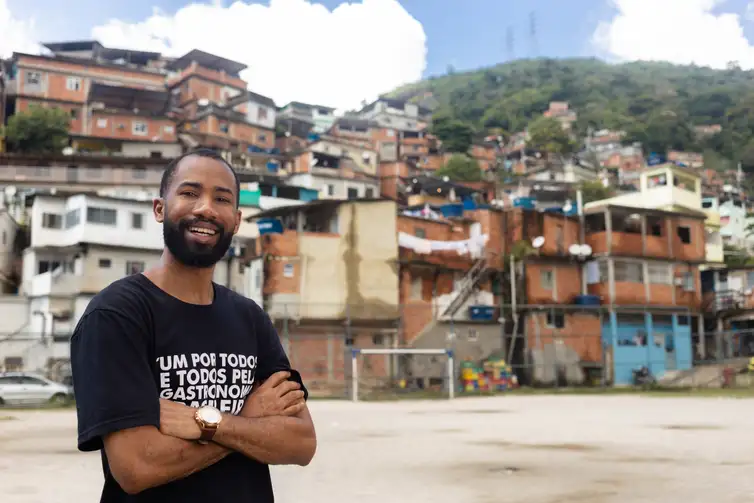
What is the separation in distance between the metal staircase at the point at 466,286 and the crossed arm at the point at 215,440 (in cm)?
3315

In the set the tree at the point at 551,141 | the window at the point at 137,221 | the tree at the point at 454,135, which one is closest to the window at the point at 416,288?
the window at the point at 137,221

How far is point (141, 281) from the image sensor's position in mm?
2352

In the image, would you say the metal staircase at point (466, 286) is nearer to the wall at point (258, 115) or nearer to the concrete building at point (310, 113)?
the wall at point (258, 115)

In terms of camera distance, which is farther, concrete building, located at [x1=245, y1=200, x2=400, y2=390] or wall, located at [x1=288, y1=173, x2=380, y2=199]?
wall, located at [x1=288, y1=173, x2=380, y2=199]

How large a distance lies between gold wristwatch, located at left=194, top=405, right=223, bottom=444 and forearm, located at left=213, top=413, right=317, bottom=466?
21 millimetres

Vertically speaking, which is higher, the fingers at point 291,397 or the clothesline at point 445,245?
the clothesline at point 445,245

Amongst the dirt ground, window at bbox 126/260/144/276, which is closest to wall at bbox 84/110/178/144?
window at bbox 126/260/144/276

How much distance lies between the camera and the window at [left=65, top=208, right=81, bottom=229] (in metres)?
37.0

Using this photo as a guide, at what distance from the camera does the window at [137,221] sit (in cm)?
3828

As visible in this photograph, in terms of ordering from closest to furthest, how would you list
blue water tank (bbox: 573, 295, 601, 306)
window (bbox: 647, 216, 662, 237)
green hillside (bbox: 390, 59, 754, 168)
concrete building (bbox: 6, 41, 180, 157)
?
blue water tank (bbox: 573, 295, 601, 306), window (bbox: 647, 216, 662, 237), concrete building (bbox: 6, 41, 180, 157), green hillside (bbox: 390, 59, 754, 168)

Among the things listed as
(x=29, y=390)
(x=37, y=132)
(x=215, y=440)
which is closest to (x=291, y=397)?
(x=215, y=440)

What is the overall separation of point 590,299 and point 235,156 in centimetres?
3478

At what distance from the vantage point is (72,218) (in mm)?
37531

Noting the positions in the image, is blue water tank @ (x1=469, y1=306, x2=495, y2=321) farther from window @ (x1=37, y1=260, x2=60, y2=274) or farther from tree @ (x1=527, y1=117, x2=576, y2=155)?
tree @ (x1=527, y1=117, x2=576, y2=155)
